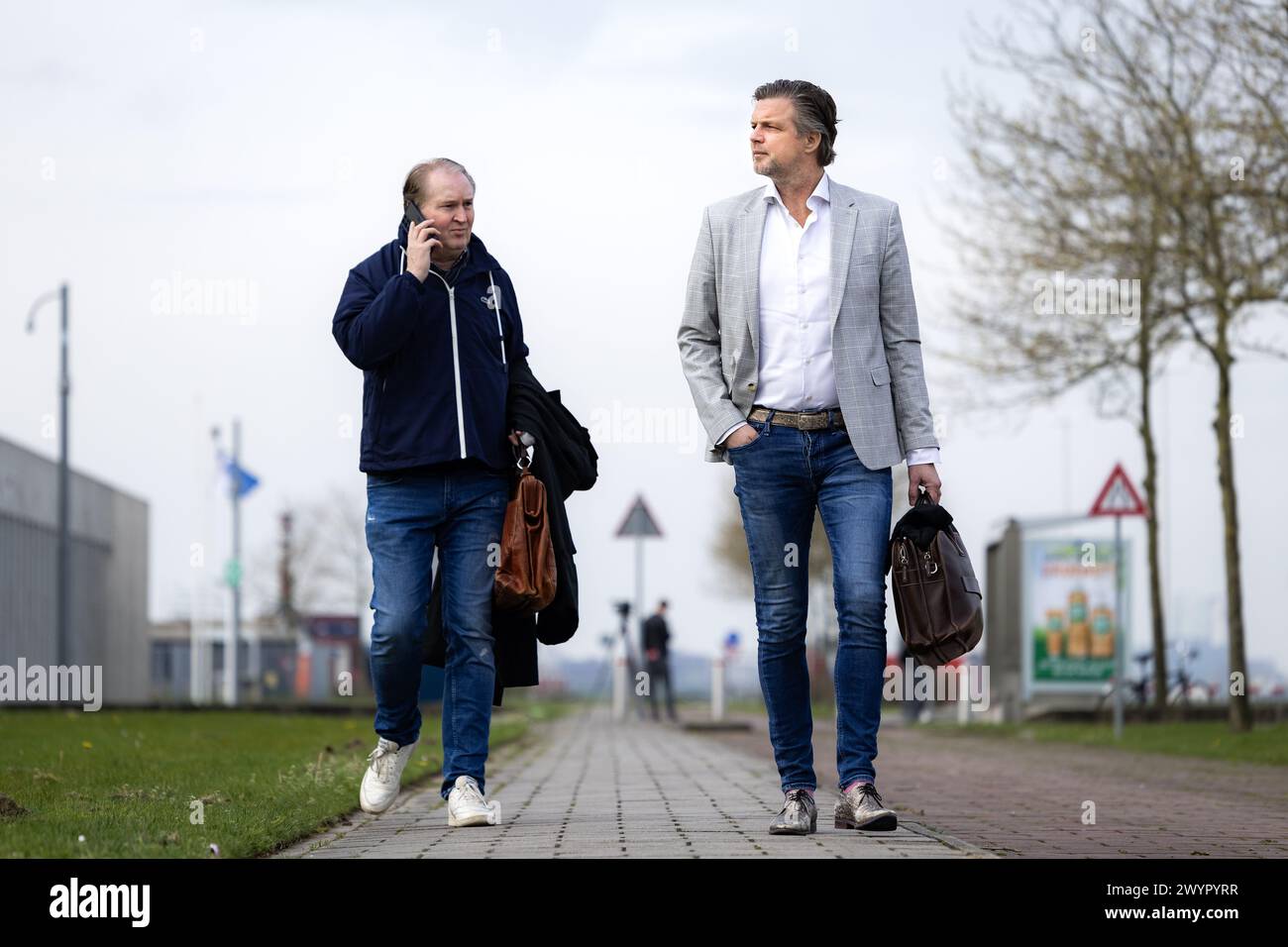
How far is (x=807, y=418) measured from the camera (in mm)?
6516

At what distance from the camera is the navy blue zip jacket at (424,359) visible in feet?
22.1

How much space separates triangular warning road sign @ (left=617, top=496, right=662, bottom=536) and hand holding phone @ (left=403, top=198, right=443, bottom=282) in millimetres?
18402

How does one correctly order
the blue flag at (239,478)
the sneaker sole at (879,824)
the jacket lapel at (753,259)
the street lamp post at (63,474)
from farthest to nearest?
the blue flag at (239,478) < the street lamp post at (63,474) < the jacket lapel at (753,259) < the sneaker sole at (879,824)

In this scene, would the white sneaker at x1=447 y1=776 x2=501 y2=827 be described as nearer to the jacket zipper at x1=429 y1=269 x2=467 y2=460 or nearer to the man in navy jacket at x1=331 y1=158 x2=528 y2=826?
the man in navy jacket at x1=331 y1=158 x2=528 y2=826

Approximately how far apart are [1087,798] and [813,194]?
4.05 meters

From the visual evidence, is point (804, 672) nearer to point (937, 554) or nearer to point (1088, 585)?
point (937, 554)

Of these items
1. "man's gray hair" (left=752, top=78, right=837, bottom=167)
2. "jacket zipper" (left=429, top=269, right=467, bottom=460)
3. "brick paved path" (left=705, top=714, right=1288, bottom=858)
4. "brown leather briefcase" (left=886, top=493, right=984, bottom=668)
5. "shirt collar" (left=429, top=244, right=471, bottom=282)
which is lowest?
"brick paved path" (left=705, top=714, right=1288, bottom=858)

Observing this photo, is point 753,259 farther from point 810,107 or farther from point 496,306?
point 496,306

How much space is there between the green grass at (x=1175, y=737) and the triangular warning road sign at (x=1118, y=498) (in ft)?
7.01

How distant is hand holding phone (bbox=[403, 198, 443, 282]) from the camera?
6812 mm

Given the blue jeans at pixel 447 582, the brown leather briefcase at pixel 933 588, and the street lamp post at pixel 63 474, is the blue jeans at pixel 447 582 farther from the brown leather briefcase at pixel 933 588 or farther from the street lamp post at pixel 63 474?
the street lamp post at pixel 63 474

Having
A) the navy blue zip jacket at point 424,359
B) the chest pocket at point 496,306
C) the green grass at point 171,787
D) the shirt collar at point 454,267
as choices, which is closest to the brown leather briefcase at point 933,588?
the navy blue zip jacket at point 424,359

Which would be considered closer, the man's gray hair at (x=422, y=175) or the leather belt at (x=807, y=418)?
the leather belt at (x=807, y=418)

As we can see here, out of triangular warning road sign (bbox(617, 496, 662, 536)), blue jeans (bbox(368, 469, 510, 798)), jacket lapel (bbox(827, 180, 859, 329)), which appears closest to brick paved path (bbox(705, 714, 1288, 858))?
blue jeans (bbox(368, 469, 510, 798))
